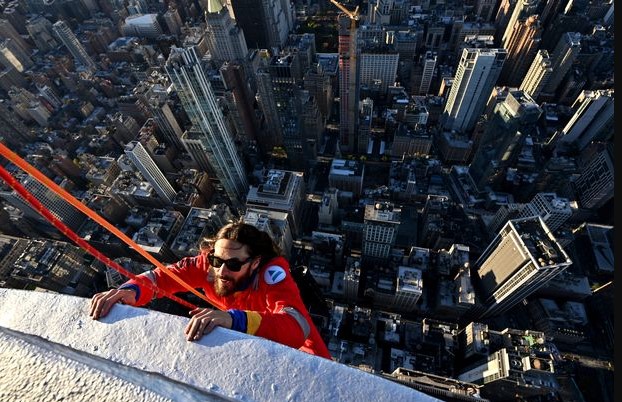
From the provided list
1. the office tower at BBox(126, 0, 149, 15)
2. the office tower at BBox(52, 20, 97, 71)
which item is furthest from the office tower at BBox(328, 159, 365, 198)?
the office tower at BBox(126, 0, 149, 15)

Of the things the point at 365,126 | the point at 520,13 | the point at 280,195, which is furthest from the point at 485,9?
the point at 280,195

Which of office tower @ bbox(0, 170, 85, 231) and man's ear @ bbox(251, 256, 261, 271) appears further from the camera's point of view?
office tower @ bbox(0, 170, 85, 231)

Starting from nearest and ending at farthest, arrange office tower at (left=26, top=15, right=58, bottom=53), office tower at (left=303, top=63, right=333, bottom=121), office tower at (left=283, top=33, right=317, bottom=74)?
office tower at (left=303, top=63, right=333, bottom=121), office tower at (left=283, top=33, right=317, bottom=74), office tower at (left=26, top=15, right=58, bottom=53)

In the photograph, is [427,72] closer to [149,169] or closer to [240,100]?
[240,100]

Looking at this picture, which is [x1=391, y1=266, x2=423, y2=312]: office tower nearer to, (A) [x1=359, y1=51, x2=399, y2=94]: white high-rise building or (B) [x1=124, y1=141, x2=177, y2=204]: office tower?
(B) [x1=124, y1=141, x2=177, y2=204]: office tower

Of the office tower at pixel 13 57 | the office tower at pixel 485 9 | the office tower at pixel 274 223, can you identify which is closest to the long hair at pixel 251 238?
the office tower at pixel 274 223

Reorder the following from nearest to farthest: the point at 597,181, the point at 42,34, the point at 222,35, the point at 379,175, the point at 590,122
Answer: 1. the point at 597,181
2. the point at 590,122
3. the point at 379,175
4. the point at 222,35
5. the point at 42,34

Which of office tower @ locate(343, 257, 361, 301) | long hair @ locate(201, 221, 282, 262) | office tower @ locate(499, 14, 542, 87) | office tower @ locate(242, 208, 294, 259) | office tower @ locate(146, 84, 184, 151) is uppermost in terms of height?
office tower @ locate(499, 14, 542, 87)

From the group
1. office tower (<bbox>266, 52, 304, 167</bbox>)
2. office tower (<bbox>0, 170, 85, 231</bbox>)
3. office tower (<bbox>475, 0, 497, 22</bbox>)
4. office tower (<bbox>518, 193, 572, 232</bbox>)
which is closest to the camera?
office tower (<bbox>518, 193, 572, 232</bbox>)

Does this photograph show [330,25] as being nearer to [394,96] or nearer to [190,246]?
[394,96]
